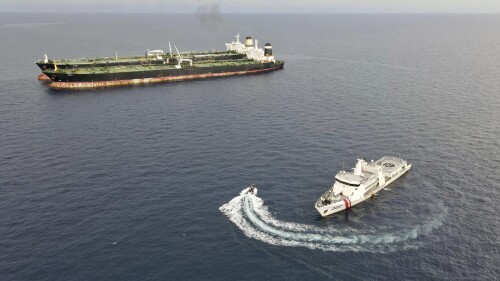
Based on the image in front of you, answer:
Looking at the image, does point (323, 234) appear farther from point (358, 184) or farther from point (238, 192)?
point (238, 192)

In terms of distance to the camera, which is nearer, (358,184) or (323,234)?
(323,234)

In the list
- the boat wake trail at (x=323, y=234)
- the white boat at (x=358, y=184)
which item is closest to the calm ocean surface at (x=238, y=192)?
the boat wake trail at (x=323, y=234)

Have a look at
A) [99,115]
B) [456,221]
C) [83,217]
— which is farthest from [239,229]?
[99,115]

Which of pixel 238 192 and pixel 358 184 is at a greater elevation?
pixel 358 184

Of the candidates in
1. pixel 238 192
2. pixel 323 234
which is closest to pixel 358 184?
pixel 323 234

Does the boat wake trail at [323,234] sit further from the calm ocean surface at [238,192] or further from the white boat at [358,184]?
the white boat at [358,184]

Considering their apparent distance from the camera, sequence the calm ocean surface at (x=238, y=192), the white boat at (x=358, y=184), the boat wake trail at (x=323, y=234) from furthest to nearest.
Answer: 1. the white boat at (x=358, y=184)
2. the boat wake trail at (x=323, y=234)
3. the calm ocean surface at (x=238, y=192)

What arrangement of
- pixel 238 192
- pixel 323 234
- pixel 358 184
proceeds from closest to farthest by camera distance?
pixel 323 234
pixel 358 184
pixel 238 192

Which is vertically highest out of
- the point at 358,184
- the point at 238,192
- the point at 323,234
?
the point at 358,184
